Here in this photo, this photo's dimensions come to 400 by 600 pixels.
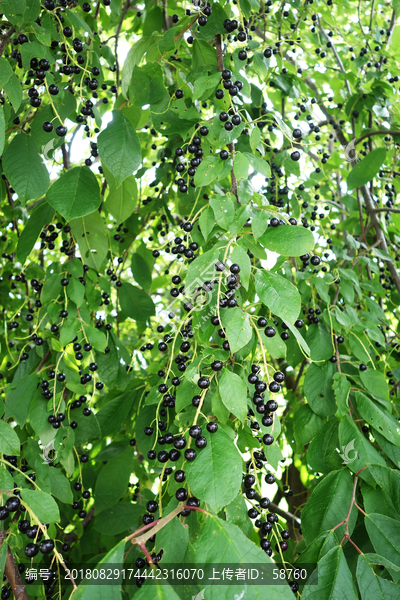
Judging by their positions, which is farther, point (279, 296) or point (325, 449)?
point (325, 449)

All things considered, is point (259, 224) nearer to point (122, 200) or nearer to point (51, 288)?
point (122, 200)

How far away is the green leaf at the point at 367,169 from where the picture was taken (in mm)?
2182

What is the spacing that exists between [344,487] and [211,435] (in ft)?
1.88

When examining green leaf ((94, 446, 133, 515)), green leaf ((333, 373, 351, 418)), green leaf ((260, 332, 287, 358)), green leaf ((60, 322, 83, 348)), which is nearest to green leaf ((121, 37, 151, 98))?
green leaf ((60, 322, 83, 348))

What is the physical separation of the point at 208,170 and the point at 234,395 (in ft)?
2.01

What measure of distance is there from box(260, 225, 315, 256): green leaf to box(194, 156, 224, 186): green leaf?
0.23 meters

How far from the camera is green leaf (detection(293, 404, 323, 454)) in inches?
63.7

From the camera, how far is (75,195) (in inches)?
55.8

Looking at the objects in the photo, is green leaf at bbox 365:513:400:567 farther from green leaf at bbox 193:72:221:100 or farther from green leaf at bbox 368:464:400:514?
green leaf at bbox 193:72:221:100

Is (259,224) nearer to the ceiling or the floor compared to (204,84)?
nearer to the floor

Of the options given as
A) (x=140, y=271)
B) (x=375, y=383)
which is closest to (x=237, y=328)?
(x=375, y=383)

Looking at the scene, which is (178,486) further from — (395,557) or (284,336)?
(284,336)

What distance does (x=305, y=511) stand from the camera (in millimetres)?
1358

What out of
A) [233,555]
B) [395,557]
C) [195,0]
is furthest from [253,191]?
[395,557]
